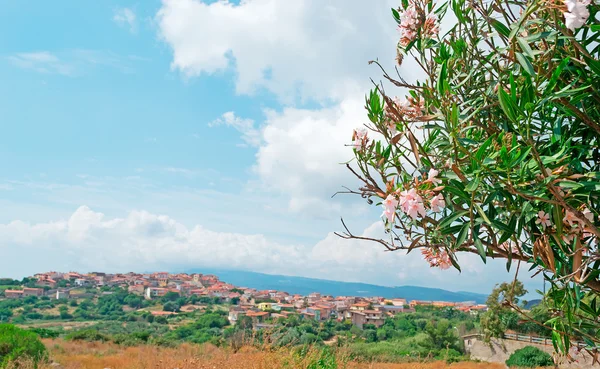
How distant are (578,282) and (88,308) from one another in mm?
42560

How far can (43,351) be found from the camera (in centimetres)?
752

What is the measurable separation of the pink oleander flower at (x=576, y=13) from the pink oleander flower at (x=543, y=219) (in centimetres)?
54

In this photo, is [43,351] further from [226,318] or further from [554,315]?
[226,318]

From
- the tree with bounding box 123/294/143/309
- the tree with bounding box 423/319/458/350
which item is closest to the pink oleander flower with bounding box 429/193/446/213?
the tree with bounding box 423/319/458/350

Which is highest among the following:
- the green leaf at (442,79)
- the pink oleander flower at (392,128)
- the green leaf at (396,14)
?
the green leaf at (396,14)

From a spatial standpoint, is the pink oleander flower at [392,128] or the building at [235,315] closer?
the pink oleander flower at [392,128]

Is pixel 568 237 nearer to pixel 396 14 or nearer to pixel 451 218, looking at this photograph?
pixel 451 218

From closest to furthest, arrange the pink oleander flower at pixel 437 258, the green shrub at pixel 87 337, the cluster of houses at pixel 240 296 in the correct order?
the pink oleander flower at pixel 437 258
the green shrub at pixel 87 337
the cluster of houses at pixel 240 296

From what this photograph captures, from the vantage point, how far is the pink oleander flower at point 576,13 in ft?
4.17

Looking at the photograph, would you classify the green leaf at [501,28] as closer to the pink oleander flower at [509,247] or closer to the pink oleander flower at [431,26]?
the pink oleander flower at [431,26]

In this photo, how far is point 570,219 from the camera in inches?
57.7

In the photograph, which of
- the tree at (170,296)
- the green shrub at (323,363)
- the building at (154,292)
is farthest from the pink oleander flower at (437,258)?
the building at (154,292)

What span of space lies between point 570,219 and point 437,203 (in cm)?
40

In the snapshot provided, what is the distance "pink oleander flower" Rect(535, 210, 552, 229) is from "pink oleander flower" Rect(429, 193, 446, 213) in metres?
0.29
